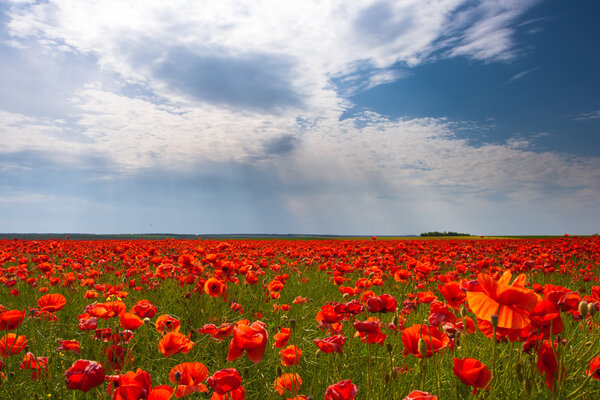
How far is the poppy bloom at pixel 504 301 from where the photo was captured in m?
1.19

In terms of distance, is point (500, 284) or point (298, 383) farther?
point (298, 383)

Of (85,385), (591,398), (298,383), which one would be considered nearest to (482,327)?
(298,383)

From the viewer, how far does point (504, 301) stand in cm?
123

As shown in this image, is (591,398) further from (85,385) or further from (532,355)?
(85,385)

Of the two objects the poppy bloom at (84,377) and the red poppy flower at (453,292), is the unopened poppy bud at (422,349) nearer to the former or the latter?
the red poppy flower at (453,292)

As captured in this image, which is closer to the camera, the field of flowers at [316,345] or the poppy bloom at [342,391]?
the poppy bloom at [342,391]

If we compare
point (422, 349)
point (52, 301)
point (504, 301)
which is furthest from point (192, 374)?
point (52, 301)

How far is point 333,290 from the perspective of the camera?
6.18m

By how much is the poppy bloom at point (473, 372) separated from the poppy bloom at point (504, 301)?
19 centimetres

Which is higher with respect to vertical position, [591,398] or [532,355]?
[532,355]

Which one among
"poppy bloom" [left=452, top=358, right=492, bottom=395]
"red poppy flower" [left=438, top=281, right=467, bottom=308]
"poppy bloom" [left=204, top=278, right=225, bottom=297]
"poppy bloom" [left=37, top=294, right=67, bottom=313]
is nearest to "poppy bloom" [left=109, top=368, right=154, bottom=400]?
"poppy bloom" [left=452, top=358, right=492, bottom=395]

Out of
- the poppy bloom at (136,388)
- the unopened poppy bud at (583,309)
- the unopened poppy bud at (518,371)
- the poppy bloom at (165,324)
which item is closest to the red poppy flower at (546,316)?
the unopened poppy bud at (583,309)

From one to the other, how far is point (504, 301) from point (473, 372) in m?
0.31

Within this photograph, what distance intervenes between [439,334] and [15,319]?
2376 mm
